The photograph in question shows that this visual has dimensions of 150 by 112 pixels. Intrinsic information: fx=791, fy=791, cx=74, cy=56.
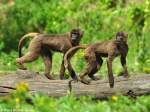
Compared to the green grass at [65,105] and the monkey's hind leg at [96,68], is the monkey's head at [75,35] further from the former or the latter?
the green grass at [65,105]

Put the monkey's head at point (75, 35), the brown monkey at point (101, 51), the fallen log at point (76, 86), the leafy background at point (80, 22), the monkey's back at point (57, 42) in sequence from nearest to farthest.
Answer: the fallen log at point (76, 86)
the brown monkey at point (101, 51)
the monkey's head at point (75, 35)
the monkey's back at point (57, 42)
the leafy background at point (80, 22)

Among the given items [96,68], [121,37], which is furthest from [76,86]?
[121,37]

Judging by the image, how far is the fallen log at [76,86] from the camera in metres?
13.5

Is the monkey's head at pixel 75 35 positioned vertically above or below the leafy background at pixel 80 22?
above

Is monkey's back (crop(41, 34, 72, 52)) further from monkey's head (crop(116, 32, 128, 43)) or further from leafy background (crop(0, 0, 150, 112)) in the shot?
leafy background (crop(0, 0, 150, 112))

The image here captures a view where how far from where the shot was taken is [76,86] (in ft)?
44.9

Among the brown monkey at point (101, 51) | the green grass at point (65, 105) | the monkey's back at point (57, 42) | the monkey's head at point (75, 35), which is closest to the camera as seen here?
the green grass at point (65, 105)

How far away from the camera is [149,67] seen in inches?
677

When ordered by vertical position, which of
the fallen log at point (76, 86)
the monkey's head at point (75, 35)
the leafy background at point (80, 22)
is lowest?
the leafy background at point (80, 22)

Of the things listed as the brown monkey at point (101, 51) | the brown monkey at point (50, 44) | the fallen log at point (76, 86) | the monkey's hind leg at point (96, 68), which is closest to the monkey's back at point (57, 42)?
the brown monkey at point (50, 44)

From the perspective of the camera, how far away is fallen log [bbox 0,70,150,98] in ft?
44.3

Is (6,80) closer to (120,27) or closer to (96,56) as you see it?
(96,56)

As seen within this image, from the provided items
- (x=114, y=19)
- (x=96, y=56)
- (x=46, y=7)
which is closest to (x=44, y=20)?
(x=46, y=7)

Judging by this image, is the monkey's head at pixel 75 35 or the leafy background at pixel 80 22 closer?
the monkey's head at pixel 75 35
